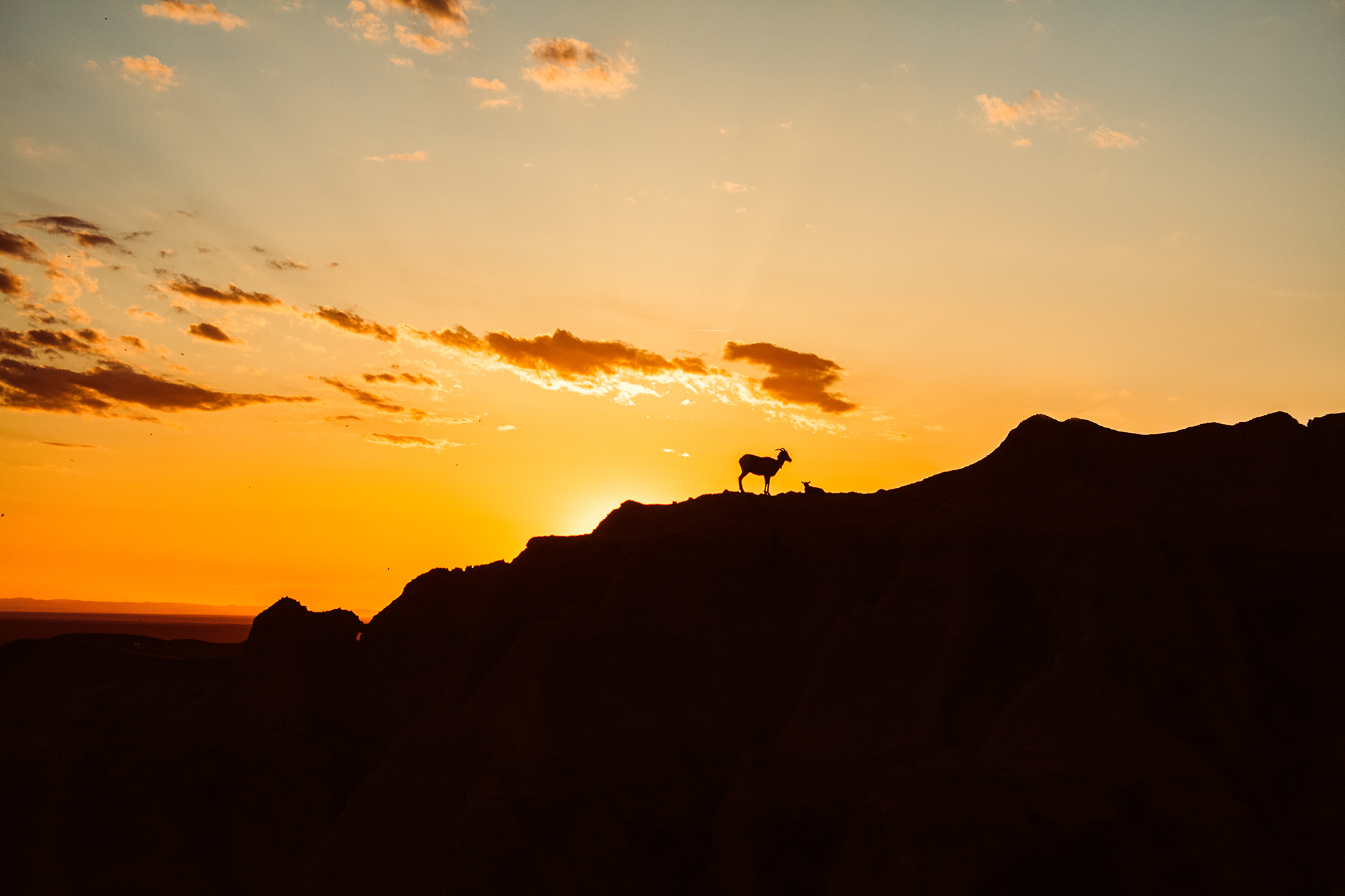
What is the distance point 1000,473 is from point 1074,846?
15568 mm

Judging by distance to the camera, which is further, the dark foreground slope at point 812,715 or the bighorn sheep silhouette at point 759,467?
the bighorn sheep silhouette at point 759,467

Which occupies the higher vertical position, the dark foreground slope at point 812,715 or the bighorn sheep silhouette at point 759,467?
the bighorn sheep silhouette at point 759,467

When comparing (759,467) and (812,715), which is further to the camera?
(759,467)

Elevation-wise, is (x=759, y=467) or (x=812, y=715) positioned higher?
(x=759, y=467)

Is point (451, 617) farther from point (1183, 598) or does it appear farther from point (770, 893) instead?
point (1183, 598)

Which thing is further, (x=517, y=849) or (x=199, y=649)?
(x=199, y=649)

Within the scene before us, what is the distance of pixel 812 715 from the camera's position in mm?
30938

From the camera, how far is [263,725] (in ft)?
119

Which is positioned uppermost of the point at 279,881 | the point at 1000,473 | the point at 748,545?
the point at 1000,473

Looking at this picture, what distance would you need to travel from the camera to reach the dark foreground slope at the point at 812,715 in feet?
81.4

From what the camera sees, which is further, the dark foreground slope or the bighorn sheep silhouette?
the bighorn sheep silhouette

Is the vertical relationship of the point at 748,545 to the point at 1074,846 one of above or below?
above

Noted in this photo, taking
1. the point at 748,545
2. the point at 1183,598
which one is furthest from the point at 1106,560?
the point at 748,545

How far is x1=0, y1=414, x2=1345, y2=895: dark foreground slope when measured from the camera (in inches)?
977
